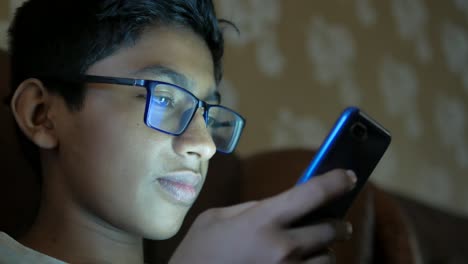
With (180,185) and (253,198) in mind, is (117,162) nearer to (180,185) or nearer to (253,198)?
(180,185)

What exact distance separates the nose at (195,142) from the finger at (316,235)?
0.21 meters

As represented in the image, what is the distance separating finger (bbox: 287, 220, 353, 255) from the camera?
0.38 metres

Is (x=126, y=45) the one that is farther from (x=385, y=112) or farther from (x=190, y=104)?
(x=385, y=112)

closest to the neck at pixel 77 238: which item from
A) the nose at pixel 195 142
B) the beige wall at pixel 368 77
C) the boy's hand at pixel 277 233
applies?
the nose at pixel 195 142

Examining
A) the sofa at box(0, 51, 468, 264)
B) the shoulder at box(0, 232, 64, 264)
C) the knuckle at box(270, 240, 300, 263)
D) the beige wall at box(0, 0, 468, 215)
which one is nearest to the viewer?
the knuckle at box(270, 240, 300, 263)

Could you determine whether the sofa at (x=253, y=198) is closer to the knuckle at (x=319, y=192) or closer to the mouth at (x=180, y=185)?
the mouth at (x=180, y=185)

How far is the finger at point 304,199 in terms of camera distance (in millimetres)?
380

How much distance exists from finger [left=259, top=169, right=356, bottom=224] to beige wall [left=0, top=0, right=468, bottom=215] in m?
0.51

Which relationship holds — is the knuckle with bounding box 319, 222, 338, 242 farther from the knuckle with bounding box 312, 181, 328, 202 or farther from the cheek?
the cheek

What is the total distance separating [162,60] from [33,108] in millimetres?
159

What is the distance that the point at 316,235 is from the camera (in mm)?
386

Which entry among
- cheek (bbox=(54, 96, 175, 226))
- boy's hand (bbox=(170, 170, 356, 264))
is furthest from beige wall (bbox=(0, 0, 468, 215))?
boy's hand (bbox=(170, 170, 356, 264))

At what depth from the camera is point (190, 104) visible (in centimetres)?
59

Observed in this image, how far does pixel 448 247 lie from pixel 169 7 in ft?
3.89
